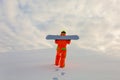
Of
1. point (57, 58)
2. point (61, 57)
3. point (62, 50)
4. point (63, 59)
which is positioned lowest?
point (63, 59)

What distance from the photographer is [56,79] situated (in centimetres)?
2195

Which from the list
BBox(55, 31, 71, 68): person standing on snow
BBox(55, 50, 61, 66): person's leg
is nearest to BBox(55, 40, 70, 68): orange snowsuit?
BBox(55, 31, 71, 68): person standing on snow

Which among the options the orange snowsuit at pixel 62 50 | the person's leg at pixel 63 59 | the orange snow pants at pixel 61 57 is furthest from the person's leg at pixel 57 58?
the person's leg at pixel 63 59

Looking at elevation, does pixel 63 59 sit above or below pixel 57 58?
below

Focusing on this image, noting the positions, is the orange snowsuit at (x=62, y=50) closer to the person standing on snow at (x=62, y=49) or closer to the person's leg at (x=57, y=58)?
the person standing on snow at (x=62, y=49)

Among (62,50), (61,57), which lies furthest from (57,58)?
(62,50)

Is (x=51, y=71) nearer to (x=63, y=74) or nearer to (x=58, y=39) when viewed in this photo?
(x=63, y=74)

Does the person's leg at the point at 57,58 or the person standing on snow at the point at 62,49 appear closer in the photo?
the person standing on snow at the point at 62,49

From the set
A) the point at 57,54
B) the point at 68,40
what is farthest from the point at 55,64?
the point at 68,40

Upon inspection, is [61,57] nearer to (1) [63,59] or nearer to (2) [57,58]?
(1) [63,59]

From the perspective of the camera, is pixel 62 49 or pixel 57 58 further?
pixel 57 58

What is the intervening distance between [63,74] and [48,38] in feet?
11.3

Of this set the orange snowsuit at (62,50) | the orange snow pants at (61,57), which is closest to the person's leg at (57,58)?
the orange snow pants at (61,57)

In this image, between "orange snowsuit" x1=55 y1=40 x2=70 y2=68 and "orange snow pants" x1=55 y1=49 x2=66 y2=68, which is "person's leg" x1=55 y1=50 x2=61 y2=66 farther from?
"orange snowsuit" x1=55 y1=40 x2=70 y2=68
